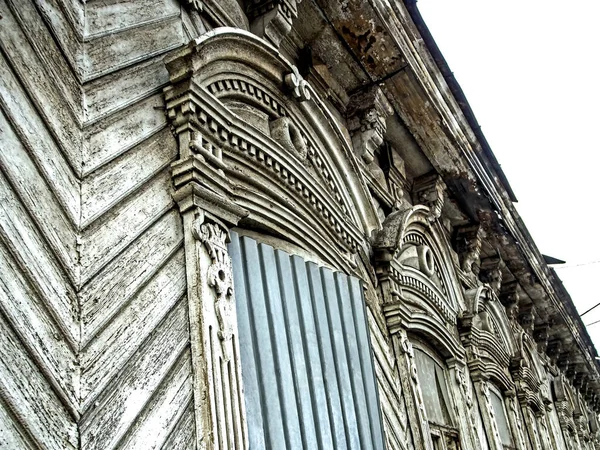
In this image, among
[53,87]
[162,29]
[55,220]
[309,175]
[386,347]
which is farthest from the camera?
[386,347]

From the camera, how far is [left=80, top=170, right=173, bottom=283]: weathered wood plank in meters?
2.10

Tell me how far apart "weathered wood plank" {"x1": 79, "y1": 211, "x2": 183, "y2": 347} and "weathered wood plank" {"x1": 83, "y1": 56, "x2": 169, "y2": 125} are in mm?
443

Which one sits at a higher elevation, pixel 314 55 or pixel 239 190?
pixel 314 55

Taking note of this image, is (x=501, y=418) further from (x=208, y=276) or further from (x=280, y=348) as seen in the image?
(x=208, y=276)

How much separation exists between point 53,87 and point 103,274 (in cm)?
66

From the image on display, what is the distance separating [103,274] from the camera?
2119 mm

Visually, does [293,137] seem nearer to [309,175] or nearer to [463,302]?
[309,175]

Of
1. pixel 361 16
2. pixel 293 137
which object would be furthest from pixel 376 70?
pixel 293 137

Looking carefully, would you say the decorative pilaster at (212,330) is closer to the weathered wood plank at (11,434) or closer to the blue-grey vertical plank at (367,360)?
the weathered wood plank at (11,434)

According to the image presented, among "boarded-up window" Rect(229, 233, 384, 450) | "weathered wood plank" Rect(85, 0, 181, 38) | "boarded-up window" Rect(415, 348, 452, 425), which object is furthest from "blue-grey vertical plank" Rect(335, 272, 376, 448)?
"weathered wood plank" Rect(85, 0, 181, 38)

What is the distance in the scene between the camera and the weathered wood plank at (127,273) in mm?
2025

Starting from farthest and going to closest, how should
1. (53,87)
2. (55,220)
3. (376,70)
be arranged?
(376,70)
(53,87)
(55,220)

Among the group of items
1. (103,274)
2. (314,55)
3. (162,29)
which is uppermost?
(314,55)

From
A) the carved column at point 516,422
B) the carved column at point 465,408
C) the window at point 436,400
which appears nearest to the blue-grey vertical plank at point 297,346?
the window at point 436,400
